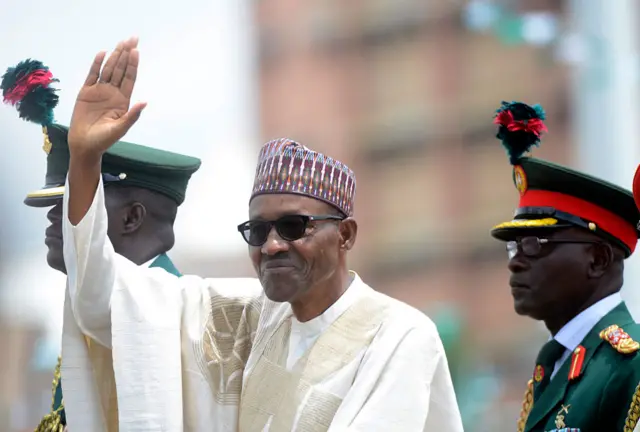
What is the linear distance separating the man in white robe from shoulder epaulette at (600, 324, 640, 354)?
3.32 feet

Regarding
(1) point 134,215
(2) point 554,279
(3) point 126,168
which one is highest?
(3) point 126,168

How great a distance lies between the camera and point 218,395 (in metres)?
5.22

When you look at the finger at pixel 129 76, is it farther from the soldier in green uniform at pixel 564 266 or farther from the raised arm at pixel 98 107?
the soldier in green uniform at pixel 564 266

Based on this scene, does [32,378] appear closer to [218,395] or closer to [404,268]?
[218,395]

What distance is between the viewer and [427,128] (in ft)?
129

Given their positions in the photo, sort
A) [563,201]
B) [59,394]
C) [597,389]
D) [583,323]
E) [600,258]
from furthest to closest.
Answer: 1. [563,201]
2. [600,258]
3. [583,323]
4. [59,394]
5. [597,389]

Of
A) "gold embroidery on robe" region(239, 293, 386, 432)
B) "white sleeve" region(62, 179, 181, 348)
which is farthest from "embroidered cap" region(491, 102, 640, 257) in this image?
"white sleeve" region(62, 179, 181, 348)

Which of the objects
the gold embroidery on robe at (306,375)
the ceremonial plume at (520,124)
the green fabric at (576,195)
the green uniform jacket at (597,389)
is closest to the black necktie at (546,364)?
the green uniform jacket at (597,389)

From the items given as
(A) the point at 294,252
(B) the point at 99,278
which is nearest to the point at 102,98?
(B) the point at 99,278

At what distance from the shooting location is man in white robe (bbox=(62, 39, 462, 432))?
190 inches

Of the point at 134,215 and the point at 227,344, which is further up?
the point at 134,215

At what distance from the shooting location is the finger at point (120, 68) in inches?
190

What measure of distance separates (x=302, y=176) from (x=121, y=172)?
1.16 meters

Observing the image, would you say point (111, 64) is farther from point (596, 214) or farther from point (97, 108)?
point (596, 214)
